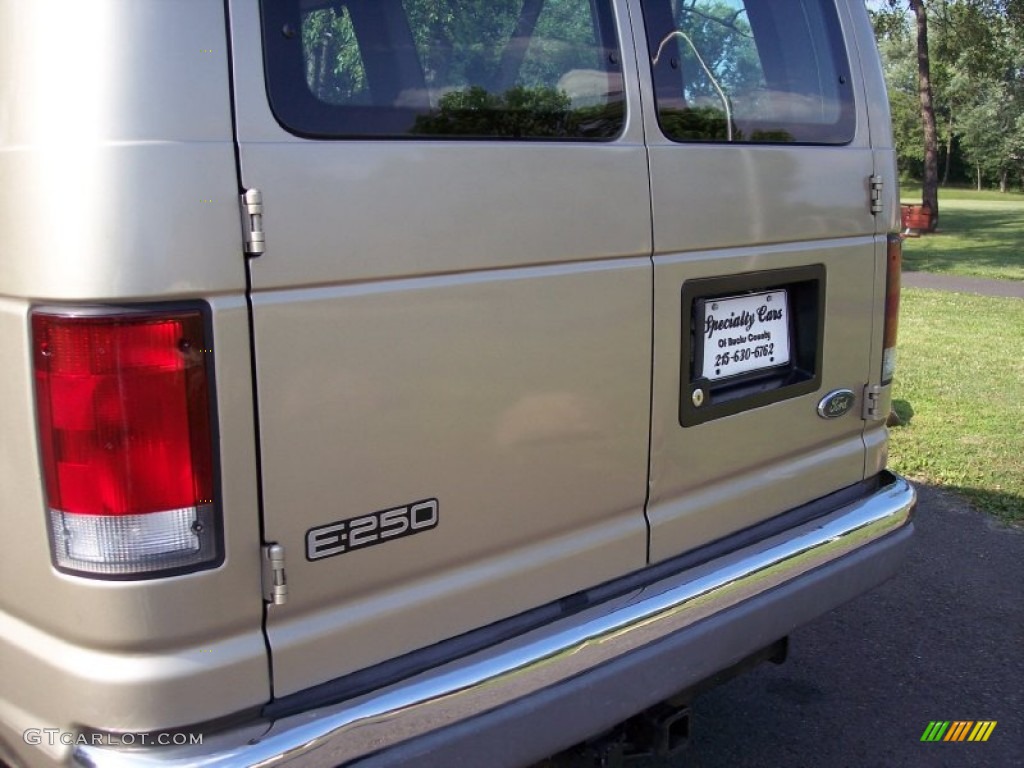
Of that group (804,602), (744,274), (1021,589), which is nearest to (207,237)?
(744,274)

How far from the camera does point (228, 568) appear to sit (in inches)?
67.9

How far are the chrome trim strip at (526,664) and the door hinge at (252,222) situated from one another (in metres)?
0.85

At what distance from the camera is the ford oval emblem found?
2.88 meters

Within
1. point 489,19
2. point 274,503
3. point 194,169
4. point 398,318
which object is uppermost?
point 489,19

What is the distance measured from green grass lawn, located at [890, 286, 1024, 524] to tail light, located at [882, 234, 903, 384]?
2333 millimetres

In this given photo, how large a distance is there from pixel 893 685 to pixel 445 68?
8.80 feet

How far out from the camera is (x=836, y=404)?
2920mm

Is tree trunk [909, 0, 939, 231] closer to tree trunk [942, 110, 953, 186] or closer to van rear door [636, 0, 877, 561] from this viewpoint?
van rear door [636, 0, 877, 561]

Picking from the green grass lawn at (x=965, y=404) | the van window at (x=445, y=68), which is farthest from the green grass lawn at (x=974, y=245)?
the van window at (x=445, y=68)

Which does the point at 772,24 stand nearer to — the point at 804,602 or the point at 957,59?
the point at 804,602

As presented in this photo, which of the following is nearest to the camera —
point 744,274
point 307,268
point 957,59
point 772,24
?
point 307,268

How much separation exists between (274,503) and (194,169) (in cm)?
59

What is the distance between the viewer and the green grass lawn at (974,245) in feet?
50.4

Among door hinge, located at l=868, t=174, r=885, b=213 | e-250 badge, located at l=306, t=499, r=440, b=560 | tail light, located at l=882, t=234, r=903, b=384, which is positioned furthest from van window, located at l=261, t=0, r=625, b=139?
tail light, located at l=882, t=234, r=903, b=384
